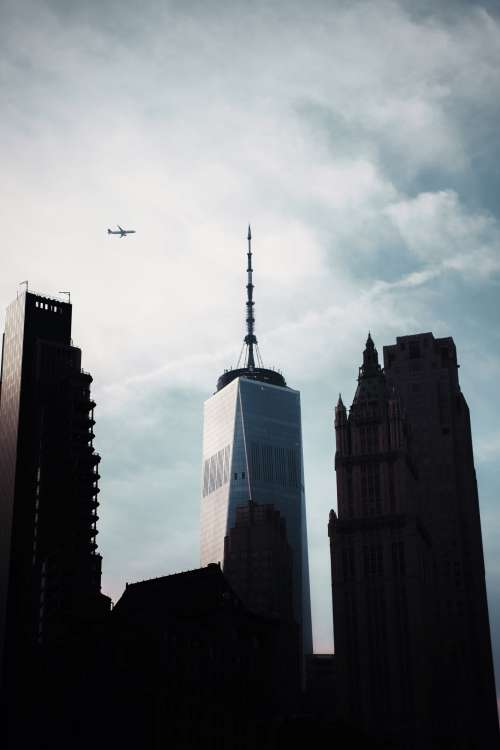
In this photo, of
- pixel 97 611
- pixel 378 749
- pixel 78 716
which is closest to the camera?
pixel 78 716

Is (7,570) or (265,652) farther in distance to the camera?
(7,570)

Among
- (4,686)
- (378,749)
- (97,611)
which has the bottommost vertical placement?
(378,749)

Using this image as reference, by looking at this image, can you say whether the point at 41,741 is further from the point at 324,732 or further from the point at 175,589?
the point at 324,732

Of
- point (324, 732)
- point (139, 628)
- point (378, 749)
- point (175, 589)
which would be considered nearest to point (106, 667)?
point (139, 628)

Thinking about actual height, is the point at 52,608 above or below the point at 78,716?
above

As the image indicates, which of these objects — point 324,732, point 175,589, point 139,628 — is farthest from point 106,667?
point 324,732

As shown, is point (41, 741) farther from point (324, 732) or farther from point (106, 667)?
point (324, 732)

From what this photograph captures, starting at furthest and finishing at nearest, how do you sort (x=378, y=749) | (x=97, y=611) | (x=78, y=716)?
(x=97, y=611), (x=378, y=749), (x=78, y=716)
